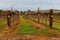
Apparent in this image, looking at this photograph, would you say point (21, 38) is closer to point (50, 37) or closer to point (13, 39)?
point (13, 39)

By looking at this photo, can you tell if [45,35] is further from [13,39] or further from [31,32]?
[13,39]

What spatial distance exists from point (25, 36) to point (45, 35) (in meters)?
1.74

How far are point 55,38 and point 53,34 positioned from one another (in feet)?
4.03

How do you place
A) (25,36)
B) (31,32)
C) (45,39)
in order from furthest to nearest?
(31,32) < (25,36) < (45,39)

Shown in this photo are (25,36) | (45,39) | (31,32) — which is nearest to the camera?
(45,39)

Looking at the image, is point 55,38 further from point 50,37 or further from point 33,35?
point 33,35

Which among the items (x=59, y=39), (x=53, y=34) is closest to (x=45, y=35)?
(x=53, y=34)

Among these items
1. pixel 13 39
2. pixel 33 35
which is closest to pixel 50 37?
pixel 33 35

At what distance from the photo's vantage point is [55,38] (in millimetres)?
16781

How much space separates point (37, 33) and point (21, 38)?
6.77 ft

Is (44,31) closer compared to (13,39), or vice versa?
(13,39)

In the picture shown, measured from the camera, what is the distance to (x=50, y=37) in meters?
Answer: 17.2

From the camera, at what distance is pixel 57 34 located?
59.2ft

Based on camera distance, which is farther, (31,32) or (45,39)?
(31,32)
